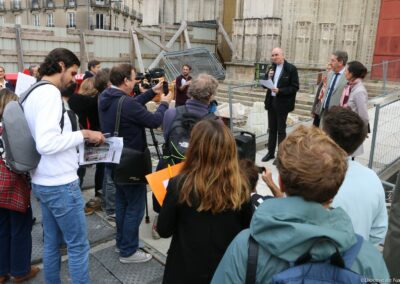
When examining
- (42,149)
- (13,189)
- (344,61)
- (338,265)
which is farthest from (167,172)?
(344,61)

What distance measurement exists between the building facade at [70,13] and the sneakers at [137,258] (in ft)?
144

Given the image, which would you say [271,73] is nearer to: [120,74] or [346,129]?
[120,74]

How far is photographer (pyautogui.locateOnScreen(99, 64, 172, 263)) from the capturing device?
3123 mm

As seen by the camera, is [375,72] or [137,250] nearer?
[137,250]

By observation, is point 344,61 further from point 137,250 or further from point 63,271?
point 63,271

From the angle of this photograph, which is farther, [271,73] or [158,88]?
[271,73]

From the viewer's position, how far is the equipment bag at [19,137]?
2.32m

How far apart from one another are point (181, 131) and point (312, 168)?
1815 millimetres

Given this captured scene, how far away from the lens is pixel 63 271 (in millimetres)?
3275

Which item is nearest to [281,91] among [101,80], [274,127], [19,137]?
[274,127]

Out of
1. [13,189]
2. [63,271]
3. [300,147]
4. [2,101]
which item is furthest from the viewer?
[63,271]

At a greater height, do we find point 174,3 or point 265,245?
point 174,3

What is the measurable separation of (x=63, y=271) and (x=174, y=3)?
14487mm

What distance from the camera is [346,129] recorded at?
6.77ft
